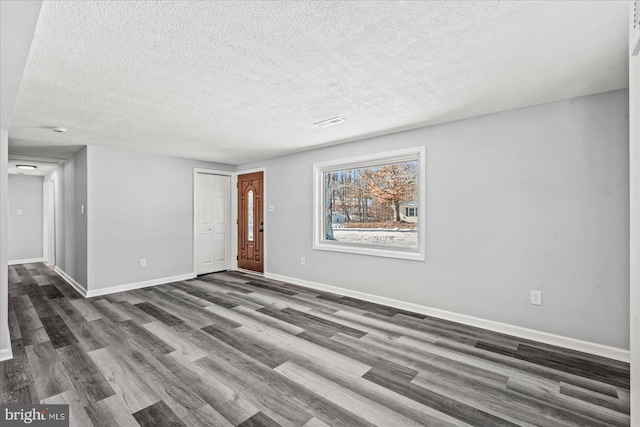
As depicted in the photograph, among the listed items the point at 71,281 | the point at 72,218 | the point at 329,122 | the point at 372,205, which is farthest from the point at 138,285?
the point at 329,122

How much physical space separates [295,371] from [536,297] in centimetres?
237

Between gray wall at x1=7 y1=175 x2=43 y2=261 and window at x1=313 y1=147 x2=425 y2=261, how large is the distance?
24.3 ft

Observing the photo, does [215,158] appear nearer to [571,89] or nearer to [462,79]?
[462,79]

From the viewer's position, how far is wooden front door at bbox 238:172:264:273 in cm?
602

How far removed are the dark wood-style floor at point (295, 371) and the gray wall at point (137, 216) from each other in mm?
1126

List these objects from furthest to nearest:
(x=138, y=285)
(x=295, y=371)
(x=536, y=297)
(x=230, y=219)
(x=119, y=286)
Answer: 1. (x=230, y=219)
2. (x=138, y=285)
3. (x=119, y=286)
4. (x=536, y=297)
5. (x=295, y=371)

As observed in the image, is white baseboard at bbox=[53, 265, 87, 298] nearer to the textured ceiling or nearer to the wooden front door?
the textured ceiling

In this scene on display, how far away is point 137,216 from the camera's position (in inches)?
199

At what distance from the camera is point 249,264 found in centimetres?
625

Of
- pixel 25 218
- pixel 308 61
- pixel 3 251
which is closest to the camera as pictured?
pixel 308 61

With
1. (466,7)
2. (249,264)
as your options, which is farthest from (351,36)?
(249,264)

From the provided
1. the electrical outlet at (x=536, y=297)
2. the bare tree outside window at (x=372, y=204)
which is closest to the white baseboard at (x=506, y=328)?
the electrical outlet at (x=536, y=297)

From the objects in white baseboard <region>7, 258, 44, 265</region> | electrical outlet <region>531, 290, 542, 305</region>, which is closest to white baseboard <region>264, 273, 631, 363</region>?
electrical outlet <region>531, 290, 542, 305</region>

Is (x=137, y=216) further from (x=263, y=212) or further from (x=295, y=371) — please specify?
(x=295, y=371)
